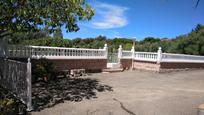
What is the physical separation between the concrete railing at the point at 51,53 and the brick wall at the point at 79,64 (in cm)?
21

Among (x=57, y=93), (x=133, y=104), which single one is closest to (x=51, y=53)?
(x=57, y=93)

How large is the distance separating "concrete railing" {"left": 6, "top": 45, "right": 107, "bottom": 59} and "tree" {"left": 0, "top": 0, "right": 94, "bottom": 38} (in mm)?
3850

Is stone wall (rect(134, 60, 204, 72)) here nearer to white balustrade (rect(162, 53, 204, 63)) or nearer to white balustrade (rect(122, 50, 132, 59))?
white balustrade (rect(162, 53, 204, 63))

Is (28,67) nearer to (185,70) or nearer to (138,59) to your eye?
(138,59)

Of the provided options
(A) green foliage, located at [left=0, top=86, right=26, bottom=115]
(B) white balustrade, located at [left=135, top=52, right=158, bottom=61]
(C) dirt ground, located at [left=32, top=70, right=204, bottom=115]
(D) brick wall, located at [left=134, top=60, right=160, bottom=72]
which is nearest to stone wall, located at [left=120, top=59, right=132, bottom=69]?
(D) brick wall, located at [left=134, top=60, right=160, bottom=72]

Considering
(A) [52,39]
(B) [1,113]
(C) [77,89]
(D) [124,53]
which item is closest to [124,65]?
(D) [124,53]

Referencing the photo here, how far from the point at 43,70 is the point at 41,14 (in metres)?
5.21

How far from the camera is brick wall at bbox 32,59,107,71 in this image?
1430 centimetres

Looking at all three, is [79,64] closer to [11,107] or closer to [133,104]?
[133,104]

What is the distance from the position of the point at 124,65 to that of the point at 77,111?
12.4m

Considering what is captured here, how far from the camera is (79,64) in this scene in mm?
15539

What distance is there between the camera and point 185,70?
2020 cm

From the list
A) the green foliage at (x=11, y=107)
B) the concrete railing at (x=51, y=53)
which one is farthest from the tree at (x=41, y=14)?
the concrete railing at (x=51, y=53)

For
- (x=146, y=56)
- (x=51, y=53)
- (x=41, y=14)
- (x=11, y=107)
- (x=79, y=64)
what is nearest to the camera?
(x=11, y=107)
